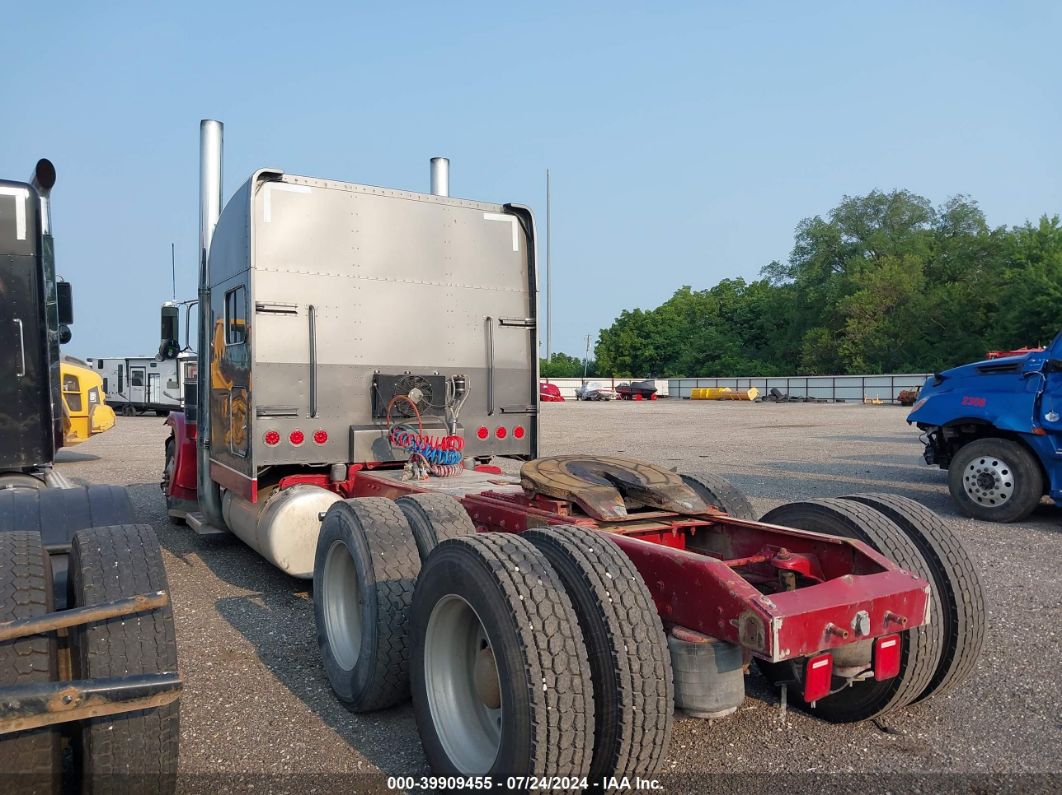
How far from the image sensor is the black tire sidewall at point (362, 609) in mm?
3967

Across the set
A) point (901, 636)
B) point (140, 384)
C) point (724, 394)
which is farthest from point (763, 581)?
point (724, 394)

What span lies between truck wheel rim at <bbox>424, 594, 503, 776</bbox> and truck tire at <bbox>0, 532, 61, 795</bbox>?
4.40 feet

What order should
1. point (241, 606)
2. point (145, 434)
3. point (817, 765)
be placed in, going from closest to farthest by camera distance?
point (817, 765) < point (241, 606) < point (145, 434)

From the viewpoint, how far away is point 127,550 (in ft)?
10.2

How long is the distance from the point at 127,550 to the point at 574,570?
1652mm

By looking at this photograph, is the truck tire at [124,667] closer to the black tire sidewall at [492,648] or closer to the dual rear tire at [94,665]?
the dual rear tire at [94,665]

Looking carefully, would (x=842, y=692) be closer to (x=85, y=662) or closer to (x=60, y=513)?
(x=85, y=662)

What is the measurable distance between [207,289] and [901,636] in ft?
21.2

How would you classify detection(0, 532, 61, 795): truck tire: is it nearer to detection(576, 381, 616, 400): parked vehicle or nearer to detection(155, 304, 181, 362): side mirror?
detection(155, 304, 181, 362): side mirror

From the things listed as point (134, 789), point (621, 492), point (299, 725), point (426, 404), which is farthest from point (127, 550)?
point (426, 404)

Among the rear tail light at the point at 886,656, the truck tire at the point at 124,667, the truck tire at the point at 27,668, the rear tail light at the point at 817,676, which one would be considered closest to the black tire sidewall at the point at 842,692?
the rear tail light at the point at 886,656

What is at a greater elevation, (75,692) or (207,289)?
(207,289)

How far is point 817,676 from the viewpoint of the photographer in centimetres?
307

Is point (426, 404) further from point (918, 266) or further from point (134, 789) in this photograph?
point (918, 266)
